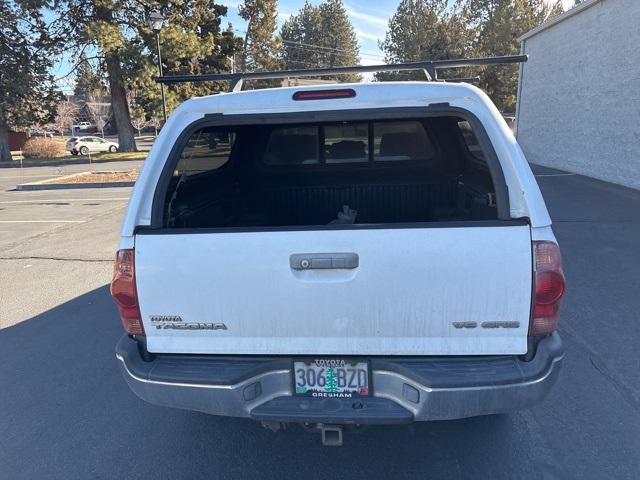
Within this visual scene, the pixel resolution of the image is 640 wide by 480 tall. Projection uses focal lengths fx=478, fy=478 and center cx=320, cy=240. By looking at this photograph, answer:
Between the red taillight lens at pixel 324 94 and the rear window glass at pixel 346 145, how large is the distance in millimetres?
1926

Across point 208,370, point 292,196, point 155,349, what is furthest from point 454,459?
point 292,196

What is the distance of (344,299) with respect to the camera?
6.81 feet

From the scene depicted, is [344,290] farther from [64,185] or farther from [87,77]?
[87,77]

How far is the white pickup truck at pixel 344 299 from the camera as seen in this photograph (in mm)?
2014

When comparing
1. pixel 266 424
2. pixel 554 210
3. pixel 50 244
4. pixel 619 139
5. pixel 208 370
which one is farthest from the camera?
pixel 619 139

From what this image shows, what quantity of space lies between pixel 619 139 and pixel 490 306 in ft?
37.5

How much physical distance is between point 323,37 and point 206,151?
70905 millimetres

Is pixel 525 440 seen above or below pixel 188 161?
below

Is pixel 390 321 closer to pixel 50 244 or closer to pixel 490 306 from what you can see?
pixel 490 306

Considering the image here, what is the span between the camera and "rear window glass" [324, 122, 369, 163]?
417 centimetres

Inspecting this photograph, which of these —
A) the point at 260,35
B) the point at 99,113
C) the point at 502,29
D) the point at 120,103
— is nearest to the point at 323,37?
the point at 260,35

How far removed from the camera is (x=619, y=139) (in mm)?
11203

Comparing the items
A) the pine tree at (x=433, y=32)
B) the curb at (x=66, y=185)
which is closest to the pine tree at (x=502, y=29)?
the pine tree at (x=433, y=32)

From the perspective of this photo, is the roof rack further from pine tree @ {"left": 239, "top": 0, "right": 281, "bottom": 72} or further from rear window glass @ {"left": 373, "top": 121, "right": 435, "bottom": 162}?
pine tree @ {"left": 239, "top": 0, "right": 281, "bottom": 72}
